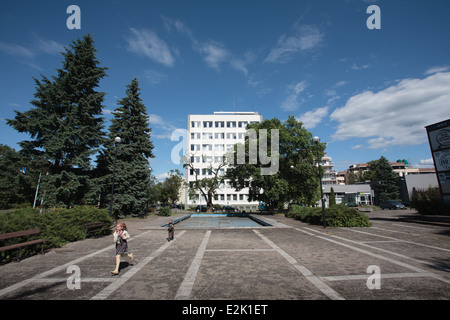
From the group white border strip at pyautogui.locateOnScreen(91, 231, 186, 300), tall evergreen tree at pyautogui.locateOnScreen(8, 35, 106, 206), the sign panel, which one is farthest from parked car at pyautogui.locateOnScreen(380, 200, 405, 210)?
tall evergreen tree at pyautogui.locateOnScreen(8, 35, 106, 206)

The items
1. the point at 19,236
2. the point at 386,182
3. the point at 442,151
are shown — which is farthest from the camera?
the point at 386,182

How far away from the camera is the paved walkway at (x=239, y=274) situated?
435 cm

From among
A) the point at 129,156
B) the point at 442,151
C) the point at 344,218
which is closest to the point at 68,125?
the point at 129,156

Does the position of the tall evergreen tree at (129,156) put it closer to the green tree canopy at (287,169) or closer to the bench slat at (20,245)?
the green tree canopy at (287,169)

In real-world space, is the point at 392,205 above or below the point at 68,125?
below

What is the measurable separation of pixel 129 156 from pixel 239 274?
79.7ft

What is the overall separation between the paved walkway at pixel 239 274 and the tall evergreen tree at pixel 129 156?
15.5 metres

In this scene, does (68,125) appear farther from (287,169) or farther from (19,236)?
(287,169)

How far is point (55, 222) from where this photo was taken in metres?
9.84

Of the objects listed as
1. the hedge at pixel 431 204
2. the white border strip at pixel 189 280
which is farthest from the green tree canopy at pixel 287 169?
the white border strip at pixel 189 280

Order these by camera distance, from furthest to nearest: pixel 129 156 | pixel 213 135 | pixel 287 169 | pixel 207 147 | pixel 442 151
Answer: pixel 213 135, pixel 207 147, pixel 287 169, pixel 129 156, pixel 442 151

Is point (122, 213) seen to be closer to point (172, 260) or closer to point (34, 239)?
point (34, 239)
